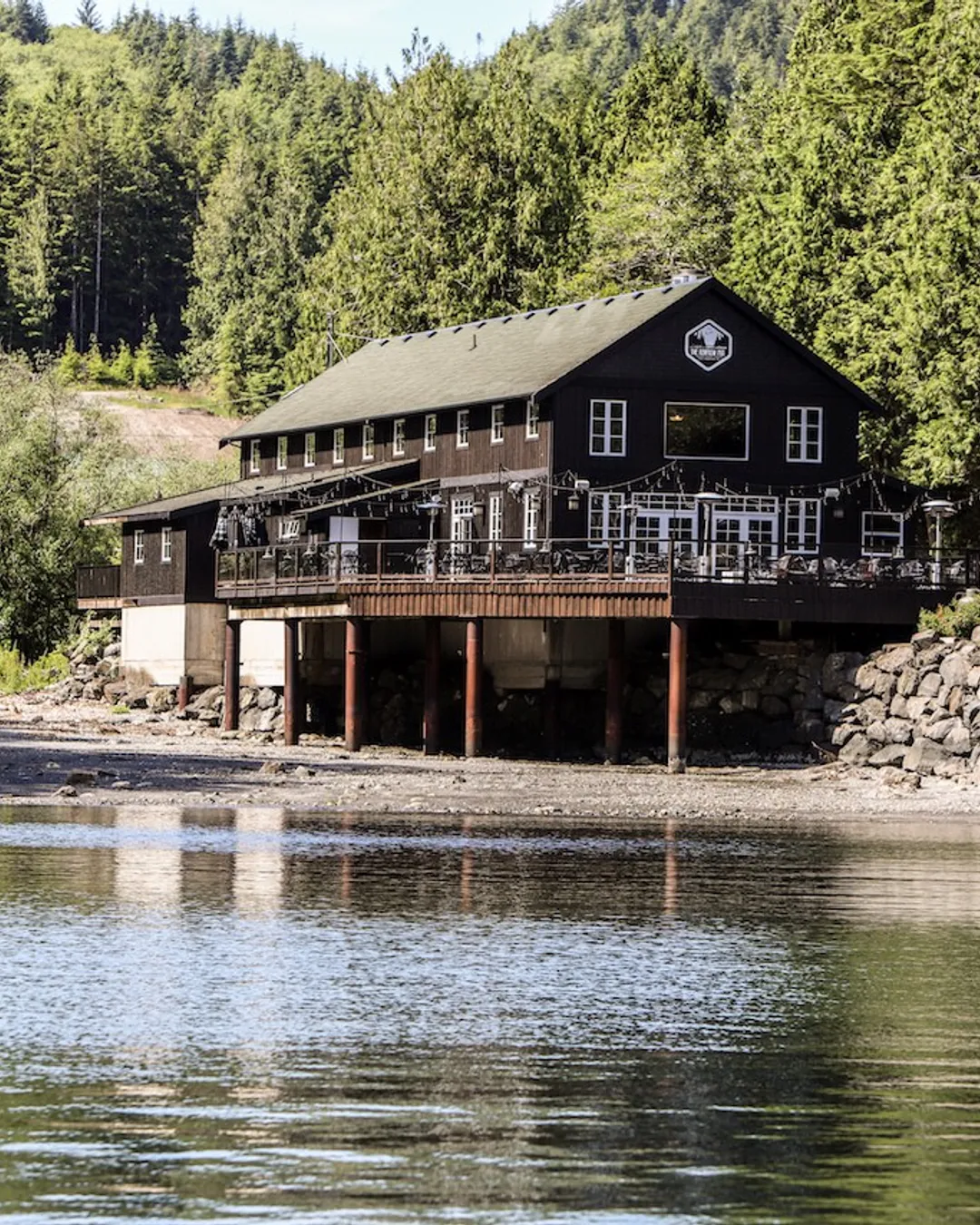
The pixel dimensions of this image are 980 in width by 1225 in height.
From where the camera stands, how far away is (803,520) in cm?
6019

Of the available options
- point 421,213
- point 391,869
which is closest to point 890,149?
point 421,213

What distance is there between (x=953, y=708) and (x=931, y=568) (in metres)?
5.00

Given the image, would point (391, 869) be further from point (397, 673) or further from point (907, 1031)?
point (397, 673)

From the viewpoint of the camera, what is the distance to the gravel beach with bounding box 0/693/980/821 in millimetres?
→ 43312

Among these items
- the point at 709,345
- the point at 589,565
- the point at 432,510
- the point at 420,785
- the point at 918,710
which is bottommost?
the point at 420,785

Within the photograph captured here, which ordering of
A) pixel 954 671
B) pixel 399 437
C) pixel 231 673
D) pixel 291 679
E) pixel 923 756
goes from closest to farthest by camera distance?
pixel 954 671 < pixel 923 756 < pixel 291 679 < pixel 231 673 < pixel 399 437

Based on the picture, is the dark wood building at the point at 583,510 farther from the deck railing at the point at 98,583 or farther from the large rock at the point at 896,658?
the deck railing at the point at 98,583

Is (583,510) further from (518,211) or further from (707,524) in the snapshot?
(518,211)

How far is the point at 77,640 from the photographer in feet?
249

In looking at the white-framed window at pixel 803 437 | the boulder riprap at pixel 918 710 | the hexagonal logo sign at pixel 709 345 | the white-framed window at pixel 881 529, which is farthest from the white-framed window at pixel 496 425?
the boulder riprap at pixel 918 710

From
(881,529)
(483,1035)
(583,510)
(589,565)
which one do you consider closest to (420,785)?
(589,565)

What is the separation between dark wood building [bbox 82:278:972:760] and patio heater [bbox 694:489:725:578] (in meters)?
0.10

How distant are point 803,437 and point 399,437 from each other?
40.1 feet

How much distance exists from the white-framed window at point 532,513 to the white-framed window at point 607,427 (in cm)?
183
